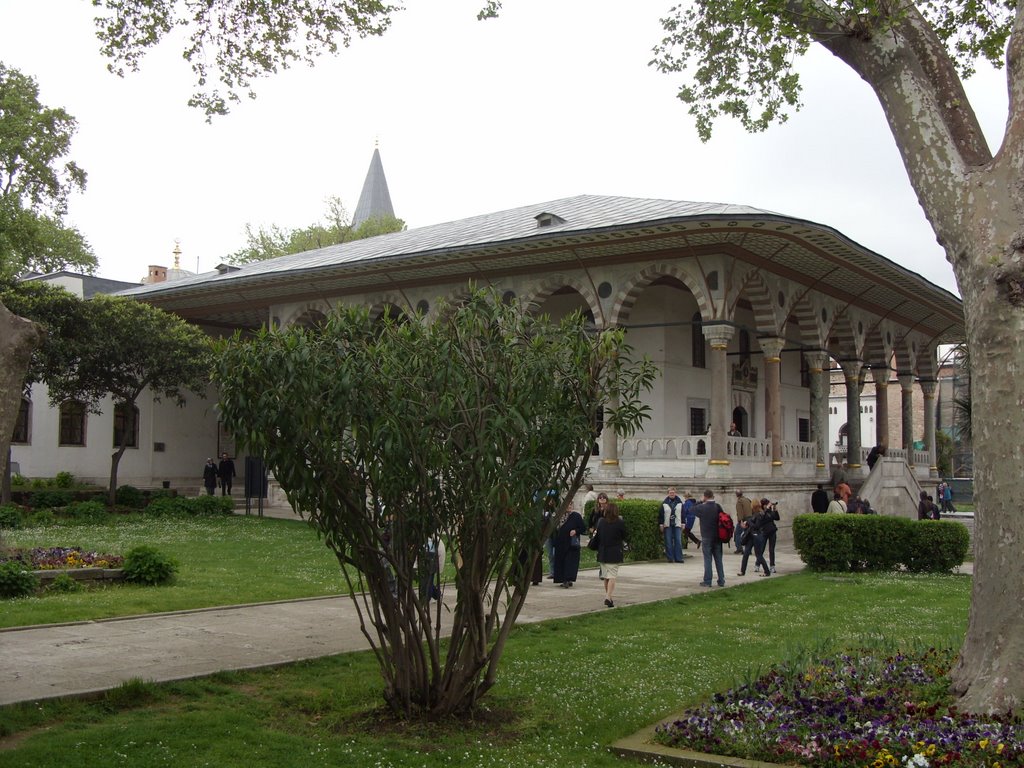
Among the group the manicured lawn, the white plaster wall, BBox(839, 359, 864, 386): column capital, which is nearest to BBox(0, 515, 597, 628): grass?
the manicured lawn

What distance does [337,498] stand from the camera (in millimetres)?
6246

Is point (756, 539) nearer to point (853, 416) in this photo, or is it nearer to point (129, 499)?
point (853, 416)

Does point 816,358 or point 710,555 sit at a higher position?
point 816,358

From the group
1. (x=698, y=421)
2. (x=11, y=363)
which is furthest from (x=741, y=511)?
(x=11, y=363)

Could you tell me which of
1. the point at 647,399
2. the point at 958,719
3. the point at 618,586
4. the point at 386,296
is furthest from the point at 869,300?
the point at 958,719

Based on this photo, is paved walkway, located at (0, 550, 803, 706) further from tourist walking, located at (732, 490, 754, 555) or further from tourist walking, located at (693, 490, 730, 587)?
tourist walking, located at (732, 490, 754, 555)

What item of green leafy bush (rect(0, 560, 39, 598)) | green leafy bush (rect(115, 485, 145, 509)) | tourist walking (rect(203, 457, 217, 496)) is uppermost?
tourist walking (rect(203, 457, 217, 496))

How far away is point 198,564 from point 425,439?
10.3m

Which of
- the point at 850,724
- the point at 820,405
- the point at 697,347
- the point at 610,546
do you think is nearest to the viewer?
the point at 850,724

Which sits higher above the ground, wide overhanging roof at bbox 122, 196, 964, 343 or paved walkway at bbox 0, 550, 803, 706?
wide overhanging roof at bbox 122, 196, 964, 343

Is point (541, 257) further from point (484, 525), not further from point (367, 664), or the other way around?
point (484, 525)

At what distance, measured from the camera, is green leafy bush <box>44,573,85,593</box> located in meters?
11.7

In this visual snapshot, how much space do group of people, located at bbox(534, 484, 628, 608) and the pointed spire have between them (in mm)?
53232

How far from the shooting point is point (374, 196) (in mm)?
68125
